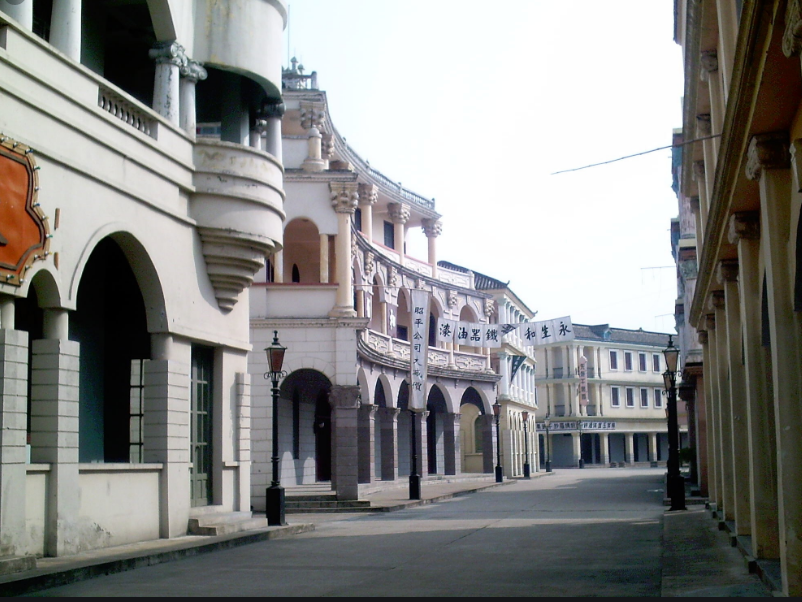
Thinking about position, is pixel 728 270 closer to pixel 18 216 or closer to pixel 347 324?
pixel 18 216

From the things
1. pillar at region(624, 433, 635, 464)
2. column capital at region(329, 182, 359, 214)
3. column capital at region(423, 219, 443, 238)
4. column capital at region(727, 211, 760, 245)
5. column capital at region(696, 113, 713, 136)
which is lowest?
pillar at region(624, 433, 635, 464)

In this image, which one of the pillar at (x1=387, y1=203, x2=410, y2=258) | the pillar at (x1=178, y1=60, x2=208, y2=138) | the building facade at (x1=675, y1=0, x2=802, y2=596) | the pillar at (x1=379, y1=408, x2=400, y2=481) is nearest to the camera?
the building facade at (x1=675, y1=0, x2=802, y2=596)

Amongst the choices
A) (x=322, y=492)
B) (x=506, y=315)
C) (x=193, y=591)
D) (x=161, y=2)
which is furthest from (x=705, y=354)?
(x=506, y=315)

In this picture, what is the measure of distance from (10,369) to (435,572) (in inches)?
234

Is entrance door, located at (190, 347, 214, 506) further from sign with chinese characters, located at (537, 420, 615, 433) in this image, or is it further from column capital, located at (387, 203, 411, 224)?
sign with chinese characters, located at (537, 420, 615, 433)

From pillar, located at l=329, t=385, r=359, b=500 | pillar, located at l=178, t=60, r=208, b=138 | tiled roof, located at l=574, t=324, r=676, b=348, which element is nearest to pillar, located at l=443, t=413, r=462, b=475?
pillar, located at l=329, t=385, r=359, b=500

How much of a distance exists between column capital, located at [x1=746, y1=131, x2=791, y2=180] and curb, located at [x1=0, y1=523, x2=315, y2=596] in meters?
8.97

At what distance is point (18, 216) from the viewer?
43.2ft

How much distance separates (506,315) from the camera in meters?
62.0

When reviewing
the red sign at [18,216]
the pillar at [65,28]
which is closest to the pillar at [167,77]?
the pillar at [65,28]

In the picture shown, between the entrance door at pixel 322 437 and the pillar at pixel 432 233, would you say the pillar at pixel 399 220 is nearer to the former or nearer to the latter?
the pillar at pixel 432 233

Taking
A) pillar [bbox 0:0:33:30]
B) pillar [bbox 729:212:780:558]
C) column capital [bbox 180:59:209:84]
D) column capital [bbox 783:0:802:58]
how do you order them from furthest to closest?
column capital [bbox 180:59:209:84]
pillar [bbox 0:0:33:30]
pillar [bbox 729:212:780:558]
column capital [bbox 783:0:802:58]

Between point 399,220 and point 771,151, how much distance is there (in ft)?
Answer: 117

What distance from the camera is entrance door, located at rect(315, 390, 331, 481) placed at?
37031mm
